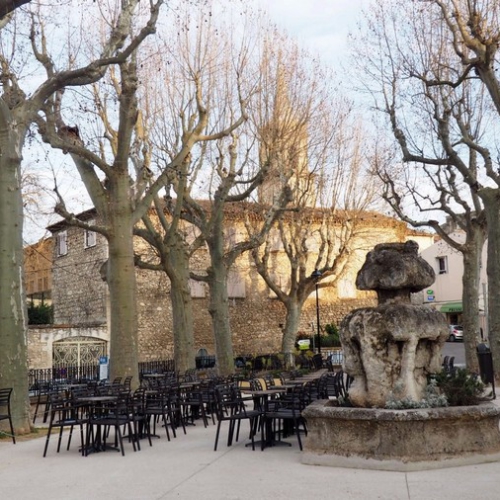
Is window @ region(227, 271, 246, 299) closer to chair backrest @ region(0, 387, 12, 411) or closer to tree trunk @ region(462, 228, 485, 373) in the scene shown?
tree trunk @ region(462, 228, 485, 373)

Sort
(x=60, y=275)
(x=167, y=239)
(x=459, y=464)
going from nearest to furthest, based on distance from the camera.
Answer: (x=459, y=464) → (x=167, y=239) → (x=60, y=275)

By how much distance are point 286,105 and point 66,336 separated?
12117 mm

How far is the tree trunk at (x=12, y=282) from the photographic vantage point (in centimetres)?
1116

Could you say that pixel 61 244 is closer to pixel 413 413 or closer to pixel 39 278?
pixel 39 278

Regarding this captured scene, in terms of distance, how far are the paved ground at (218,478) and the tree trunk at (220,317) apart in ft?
37.3

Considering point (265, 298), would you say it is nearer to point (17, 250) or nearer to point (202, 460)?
point (17, 250)

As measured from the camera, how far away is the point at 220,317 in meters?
20.7

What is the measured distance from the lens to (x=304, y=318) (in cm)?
3772

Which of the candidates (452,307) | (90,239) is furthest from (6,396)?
(452,307)

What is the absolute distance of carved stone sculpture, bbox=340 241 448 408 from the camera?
8.17m

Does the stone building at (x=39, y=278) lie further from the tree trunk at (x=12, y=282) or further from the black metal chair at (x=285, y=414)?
the black metal chair at (x=285, y=414)

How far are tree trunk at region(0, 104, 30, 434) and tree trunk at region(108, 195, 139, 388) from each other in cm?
282

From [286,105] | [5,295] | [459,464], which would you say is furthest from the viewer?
[286,105]

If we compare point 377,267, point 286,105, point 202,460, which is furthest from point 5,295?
point 286,105
